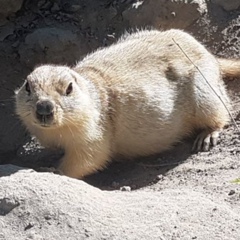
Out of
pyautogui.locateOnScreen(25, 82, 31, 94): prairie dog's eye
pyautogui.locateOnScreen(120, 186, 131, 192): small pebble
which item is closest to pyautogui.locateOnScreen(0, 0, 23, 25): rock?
pyautogui.locateOnScreen(25, 82, 31, 94): prairie dog's eye

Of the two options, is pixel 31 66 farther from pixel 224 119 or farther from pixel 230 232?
pixel 230 232

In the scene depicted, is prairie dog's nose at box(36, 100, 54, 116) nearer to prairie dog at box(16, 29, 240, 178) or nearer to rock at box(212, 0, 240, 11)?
prairie dog at box(16, 29, 240, 178)

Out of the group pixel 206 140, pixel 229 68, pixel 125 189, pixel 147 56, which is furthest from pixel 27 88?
pixel 229 68

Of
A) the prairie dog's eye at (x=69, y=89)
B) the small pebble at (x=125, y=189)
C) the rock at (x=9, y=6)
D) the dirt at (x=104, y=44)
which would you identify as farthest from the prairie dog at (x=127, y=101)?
the rock at (x=9, y=6)

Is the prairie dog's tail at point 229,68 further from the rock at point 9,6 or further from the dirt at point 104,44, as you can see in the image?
the rock at point 9,6

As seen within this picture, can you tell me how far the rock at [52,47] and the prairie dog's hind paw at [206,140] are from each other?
2.24 m

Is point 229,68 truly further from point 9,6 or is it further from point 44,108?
point 9,6

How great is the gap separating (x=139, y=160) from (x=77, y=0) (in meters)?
2.71

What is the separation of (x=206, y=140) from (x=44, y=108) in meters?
1.86

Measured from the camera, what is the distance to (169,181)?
640 centimetres

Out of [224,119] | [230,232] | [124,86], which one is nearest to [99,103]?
[124,86]

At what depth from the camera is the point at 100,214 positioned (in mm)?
4875

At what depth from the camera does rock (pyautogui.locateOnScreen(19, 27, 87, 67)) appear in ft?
28.5

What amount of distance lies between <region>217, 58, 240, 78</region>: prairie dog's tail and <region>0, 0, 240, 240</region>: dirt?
0.39 ft
